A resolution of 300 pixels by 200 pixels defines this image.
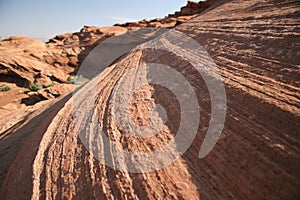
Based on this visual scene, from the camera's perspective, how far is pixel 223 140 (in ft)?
4.71

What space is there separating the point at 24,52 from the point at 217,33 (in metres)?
13.9

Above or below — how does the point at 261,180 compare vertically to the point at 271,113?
below

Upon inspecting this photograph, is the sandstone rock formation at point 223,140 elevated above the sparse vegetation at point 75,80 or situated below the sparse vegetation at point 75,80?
above

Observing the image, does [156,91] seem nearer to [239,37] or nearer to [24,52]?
[239,37]

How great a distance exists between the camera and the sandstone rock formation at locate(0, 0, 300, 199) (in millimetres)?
1176

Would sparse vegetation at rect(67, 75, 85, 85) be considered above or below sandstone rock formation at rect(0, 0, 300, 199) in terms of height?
below

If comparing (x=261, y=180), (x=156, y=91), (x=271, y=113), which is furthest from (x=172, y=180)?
(x=156, y=91)

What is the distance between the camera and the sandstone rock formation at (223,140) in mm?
1176

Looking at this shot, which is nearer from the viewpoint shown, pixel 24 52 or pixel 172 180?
pixel 172 180

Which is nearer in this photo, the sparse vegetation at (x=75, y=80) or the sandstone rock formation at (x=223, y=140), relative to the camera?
the sandstone rock formation at (x=223, y=140)

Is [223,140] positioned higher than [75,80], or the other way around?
[223,140]

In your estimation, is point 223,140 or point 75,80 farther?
point 75,80

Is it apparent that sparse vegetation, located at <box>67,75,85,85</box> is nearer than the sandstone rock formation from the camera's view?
No

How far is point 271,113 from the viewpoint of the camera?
1.36 meters
